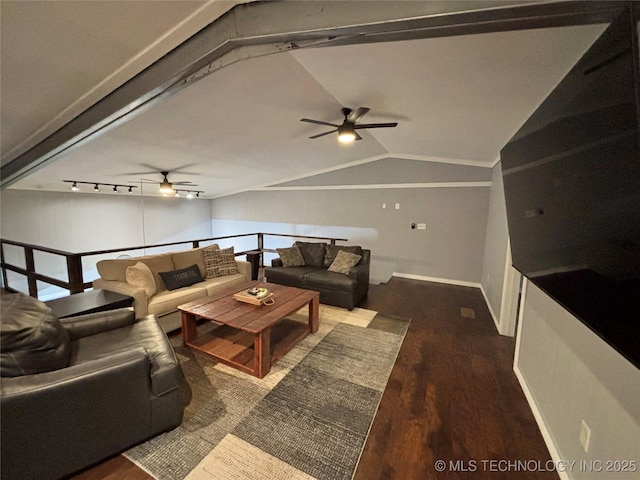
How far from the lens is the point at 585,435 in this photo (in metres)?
1.28

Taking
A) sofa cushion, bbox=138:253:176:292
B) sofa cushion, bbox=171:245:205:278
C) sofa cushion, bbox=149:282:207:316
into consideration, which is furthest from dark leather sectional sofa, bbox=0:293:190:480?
sofa cushion, bbox=171:245:205:278

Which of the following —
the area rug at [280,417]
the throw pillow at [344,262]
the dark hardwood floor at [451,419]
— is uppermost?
the throw pillow at [344,262]

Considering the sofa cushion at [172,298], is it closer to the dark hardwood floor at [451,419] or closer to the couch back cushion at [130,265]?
the couch back cushion at [130,265]

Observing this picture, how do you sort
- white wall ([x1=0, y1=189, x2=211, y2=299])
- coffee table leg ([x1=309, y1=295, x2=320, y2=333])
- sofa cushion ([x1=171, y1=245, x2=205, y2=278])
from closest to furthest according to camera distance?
coffee table leg ([x1=309, y1=295, x2=320, y2=333]) → sofa cushion ([x1=171, y1=245, x2=205, y2=278]) → white wall ([x1=0, y1=189, x2=211, y2=299])

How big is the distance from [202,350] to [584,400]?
2.82 metres

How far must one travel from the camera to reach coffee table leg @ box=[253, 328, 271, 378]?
2.15 metres

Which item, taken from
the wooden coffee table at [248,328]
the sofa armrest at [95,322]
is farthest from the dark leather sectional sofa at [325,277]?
the sofa armrest at [95,322]

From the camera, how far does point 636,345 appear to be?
0.88 m

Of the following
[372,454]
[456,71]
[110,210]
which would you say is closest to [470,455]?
[372,454]

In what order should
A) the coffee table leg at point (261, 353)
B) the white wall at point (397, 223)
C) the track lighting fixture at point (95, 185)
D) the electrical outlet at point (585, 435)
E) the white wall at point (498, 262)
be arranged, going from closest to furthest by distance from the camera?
the electrical outlet at point (585, 435)
the coffee table leg at point (261, 353)
the white wall at point (498, 262)
the track lighting fixture at point (95, 185)
the white wall at point (397, 223)

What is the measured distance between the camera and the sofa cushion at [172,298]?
8.90 feet

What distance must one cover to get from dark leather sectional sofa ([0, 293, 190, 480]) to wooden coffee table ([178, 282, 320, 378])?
2.10ft

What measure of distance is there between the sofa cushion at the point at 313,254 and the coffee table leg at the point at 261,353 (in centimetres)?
235

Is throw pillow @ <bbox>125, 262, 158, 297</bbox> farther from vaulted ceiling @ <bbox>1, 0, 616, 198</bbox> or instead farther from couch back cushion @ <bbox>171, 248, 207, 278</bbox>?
vaulted ceiling @ <bbox>1, 0, 616, 198</bbox>
